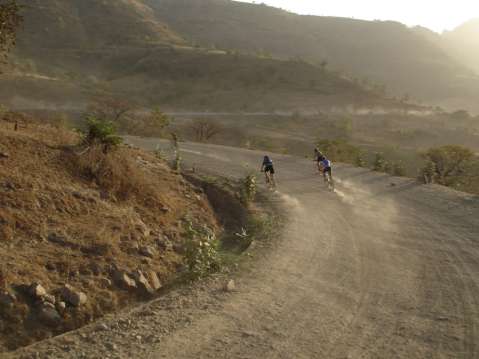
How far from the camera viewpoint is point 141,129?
119 feet

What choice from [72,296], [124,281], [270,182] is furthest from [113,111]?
[72,296]

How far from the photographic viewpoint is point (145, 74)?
69250 millimetres

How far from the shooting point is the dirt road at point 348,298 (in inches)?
231

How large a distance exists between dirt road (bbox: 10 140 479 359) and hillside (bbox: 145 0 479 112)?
9628cm

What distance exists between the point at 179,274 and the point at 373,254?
450cm

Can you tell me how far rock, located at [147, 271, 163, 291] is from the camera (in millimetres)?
7920

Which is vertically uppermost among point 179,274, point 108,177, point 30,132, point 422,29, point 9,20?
point 422,29

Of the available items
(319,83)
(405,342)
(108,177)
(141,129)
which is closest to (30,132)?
(108,177)

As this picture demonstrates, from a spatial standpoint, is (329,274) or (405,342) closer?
(405,342)

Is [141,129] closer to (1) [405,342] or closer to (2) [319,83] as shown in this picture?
(1) [405,342]

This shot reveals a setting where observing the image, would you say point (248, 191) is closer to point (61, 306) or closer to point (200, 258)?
point (200, 258)

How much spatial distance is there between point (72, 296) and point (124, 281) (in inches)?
41.2

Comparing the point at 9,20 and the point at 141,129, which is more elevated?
the point at 9,20

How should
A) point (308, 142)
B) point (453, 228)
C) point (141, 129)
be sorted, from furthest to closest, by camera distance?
point (308, 142) → point (141, 129) → point (453, 228)
